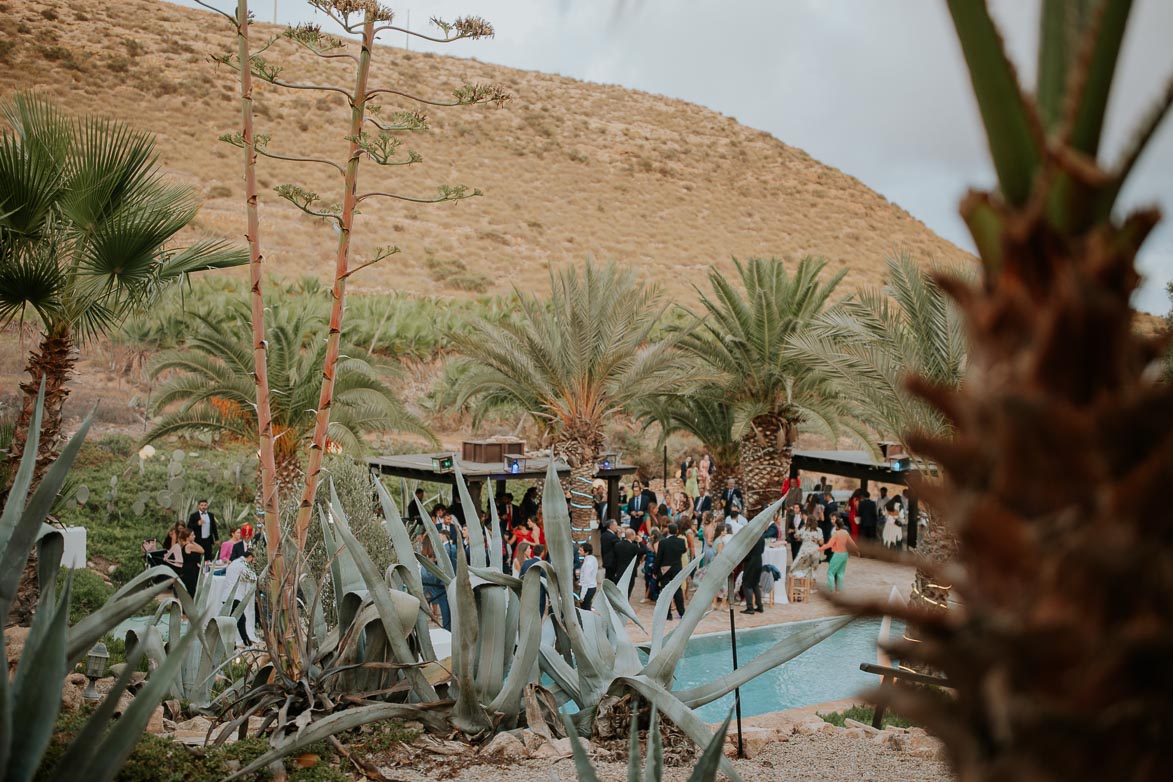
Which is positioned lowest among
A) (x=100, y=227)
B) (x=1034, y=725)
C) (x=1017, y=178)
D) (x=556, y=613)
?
(x=556, y=613)

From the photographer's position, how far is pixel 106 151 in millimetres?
7082

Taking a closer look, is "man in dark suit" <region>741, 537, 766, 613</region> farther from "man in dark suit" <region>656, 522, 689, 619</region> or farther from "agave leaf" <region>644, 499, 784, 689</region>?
"agave leaf" <region>644, 499, 784, 689</region>

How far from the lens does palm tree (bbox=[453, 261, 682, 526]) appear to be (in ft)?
51.6

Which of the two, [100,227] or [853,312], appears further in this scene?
[853,312]

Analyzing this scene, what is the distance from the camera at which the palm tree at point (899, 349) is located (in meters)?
10.7

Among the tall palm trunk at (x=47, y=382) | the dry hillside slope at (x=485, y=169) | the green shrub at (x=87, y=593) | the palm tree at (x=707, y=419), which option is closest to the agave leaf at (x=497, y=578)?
the tall palm trunk at (x=47, y=382)

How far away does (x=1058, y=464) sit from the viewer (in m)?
0.91

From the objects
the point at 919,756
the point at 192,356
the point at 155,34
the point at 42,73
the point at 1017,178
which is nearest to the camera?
the point at 1017,178

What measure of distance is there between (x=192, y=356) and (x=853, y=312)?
10.6m

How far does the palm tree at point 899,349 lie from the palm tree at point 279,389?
7.68 metres

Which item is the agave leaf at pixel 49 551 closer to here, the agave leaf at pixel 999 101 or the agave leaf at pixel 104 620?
the agave leaf at pixel 104 620

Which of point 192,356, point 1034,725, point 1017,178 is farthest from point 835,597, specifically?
point 192,356

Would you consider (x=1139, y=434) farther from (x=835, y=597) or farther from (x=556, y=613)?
(x=556, y=613)

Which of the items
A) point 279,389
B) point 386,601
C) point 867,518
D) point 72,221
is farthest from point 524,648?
point 867,518
